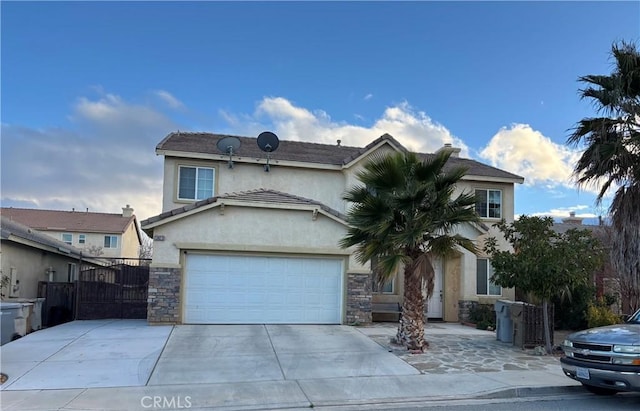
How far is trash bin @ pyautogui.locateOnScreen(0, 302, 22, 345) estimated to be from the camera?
470 inches

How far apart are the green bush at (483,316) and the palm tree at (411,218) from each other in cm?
532

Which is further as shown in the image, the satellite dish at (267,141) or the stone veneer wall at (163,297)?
the satellite dish at (267,141)

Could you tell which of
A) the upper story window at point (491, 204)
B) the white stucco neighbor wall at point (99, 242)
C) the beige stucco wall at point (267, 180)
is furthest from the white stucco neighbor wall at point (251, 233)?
the white stucco neighbor wall at point (99, 242)

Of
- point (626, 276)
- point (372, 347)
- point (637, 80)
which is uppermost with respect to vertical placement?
point (637, 80)

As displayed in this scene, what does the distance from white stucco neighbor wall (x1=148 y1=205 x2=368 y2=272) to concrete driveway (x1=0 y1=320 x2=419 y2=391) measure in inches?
94.3

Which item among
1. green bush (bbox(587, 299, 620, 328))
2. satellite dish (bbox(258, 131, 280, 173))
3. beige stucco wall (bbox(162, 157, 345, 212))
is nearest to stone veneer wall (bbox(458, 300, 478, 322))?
green bush (bbox(587, 299, 620, 328))

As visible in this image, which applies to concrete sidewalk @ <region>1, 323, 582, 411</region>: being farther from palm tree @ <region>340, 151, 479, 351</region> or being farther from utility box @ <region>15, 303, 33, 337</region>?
utility box @ <region>15, 303, 33, 337</region>

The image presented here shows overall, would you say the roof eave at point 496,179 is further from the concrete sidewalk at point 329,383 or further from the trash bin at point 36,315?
the trash bin at point 36,315

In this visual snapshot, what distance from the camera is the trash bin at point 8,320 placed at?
11945 mm

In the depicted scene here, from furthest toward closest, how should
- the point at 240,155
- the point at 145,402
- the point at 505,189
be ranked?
the point at 505,189, the point at 240,155, the point at 145,402

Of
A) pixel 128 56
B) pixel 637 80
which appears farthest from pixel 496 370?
pixel 128 56

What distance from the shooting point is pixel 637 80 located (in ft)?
39.6

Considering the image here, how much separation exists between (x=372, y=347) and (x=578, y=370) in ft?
16.6

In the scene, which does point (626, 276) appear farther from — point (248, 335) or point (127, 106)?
point (127, 106)
